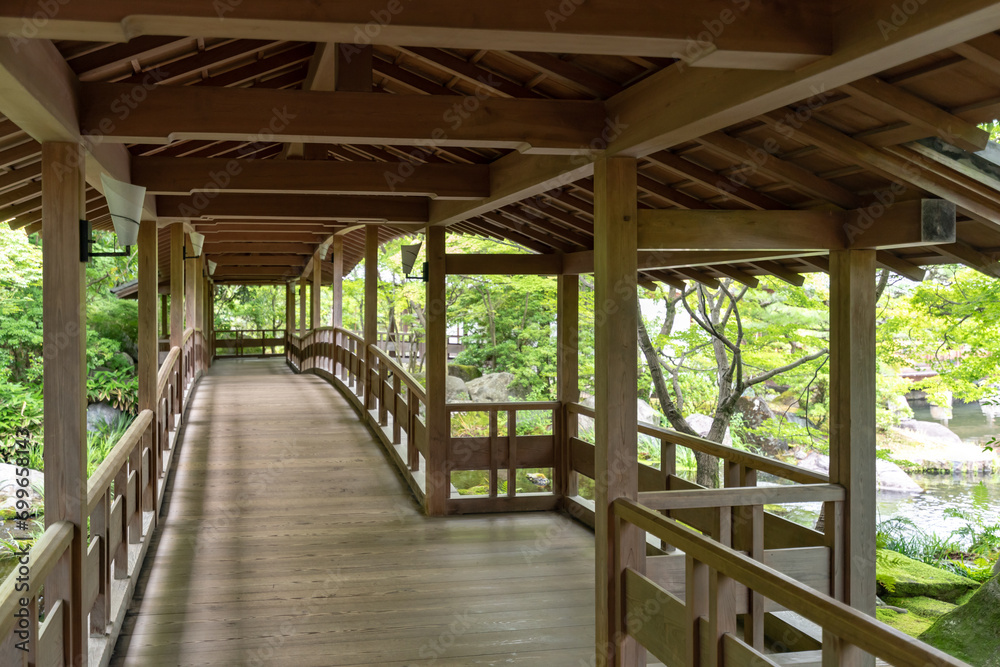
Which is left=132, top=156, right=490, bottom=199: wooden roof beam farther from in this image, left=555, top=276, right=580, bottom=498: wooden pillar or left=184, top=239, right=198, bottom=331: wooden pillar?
left=184, top=239, right=198, bottom=331: wooden pillar

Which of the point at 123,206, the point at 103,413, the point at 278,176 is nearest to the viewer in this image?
the point at 123,206

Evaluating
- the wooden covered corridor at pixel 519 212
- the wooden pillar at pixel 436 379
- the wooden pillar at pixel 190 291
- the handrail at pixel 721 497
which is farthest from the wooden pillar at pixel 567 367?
the wooden pillar at pixel 190 291

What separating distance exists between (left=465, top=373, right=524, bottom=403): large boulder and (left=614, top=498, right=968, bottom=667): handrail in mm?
14048

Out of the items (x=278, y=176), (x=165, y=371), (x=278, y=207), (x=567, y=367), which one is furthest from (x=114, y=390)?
(x=278, y=176)

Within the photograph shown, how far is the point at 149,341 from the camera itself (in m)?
5.93

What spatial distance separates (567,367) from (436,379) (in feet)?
3.94

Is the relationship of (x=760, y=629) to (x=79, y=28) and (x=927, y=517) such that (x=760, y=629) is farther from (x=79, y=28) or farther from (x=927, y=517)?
(x=927, y=517)

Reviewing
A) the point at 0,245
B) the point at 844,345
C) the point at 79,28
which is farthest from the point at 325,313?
the point at 79,28

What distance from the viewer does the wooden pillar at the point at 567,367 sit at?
702 cm

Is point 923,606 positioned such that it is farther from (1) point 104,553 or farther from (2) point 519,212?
(1) point 104,553

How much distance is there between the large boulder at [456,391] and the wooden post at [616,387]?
1362 centimetres

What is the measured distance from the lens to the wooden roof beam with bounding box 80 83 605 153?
332 centimetres

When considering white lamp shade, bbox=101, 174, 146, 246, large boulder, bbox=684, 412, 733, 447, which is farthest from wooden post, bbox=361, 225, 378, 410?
large boulder, bbox=684, 412, 733, 447

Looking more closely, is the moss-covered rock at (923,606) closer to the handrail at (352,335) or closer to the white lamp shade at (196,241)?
the handrail at (352,335)
